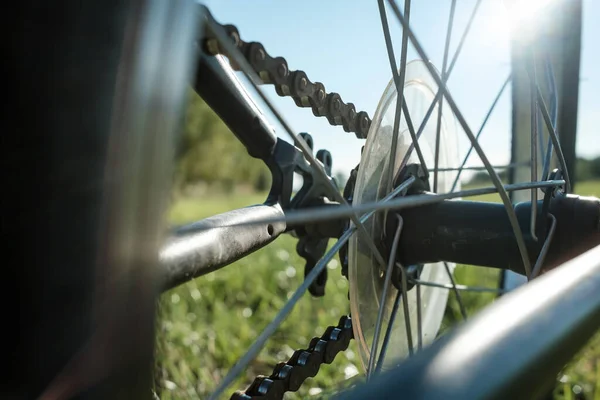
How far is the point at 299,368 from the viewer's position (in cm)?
69

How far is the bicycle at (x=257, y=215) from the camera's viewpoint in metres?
0.28

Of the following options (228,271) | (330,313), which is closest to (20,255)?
(330,313)

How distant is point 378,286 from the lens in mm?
792

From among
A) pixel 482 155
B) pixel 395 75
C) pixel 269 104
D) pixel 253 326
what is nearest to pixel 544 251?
pixel 482 155

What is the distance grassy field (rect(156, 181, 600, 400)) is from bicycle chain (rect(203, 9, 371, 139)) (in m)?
0.36

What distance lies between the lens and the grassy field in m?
1.11

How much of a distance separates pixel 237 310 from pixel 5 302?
121 cm

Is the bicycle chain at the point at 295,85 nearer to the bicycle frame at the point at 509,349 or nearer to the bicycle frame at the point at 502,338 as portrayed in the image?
the bicycle frame at the point at 502,338

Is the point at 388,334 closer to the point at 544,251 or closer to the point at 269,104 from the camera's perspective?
the point at 544,251

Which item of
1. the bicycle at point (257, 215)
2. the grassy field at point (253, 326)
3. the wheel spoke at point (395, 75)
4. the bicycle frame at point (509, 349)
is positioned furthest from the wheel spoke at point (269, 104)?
the grassy field at point (253, 326)

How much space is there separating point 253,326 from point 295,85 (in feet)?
2.85

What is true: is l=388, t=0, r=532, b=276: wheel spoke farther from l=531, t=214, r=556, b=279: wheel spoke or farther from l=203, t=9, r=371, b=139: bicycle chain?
l=203, t=9, r=371, b=139: bicycle chain

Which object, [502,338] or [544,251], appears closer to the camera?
[502,338]

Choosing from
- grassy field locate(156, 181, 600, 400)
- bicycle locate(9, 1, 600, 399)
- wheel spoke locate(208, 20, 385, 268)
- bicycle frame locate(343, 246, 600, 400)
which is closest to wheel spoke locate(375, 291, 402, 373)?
bicycle locate(9, 1, 600, 399)
